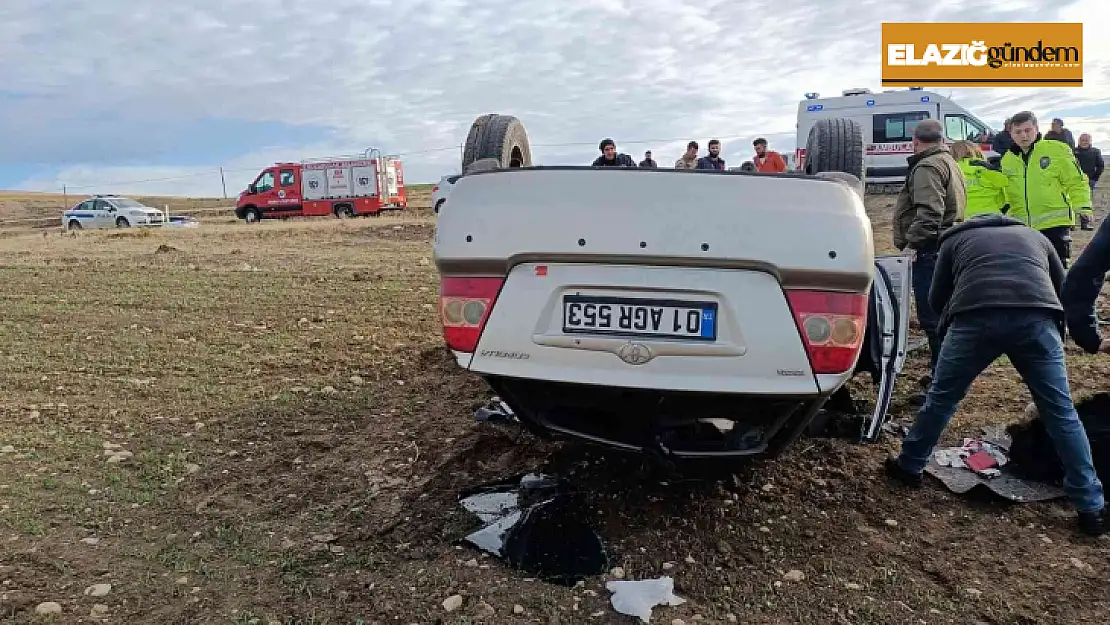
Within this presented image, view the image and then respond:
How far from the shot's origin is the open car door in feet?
13.2

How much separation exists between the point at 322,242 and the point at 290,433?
41.9ft

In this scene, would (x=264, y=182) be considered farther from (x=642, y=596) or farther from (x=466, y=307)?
(x=642, y=596)

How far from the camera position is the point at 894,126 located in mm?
21078

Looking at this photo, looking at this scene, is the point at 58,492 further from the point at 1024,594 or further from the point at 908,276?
the point at 908,276

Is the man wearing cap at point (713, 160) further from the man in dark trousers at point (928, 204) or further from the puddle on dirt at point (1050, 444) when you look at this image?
the puddle on dirt at point (1050, 444)

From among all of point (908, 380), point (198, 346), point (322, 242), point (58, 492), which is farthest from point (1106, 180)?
point (58, 492)

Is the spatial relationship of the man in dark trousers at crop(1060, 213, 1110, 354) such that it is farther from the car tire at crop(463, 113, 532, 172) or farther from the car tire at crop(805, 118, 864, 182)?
the car tire at crop(463, 113, 532, 172)

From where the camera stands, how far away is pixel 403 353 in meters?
6.31

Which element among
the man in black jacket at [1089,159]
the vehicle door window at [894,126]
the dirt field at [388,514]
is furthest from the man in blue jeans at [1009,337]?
the vehicle door window at [894,126]

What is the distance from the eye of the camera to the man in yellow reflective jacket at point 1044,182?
6090mm

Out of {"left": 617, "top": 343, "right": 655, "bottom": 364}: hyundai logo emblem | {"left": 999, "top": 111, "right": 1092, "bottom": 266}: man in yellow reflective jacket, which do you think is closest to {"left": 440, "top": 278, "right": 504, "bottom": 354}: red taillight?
{"left": 617, "top": 343, "right": 655, "bottom": 364}: hyundai logo emblem

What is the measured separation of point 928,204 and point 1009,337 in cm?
191

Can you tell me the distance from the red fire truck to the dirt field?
25.4m

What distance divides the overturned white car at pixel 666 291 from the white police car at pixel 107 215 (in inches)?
1120
